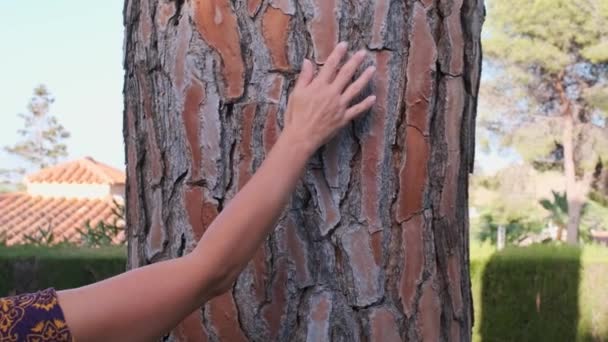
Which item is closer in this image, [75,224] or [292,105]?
[292,105]

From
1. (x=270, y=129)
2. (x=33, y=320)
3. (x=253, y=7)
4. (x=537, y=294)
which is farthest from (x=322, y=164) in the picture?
(x=537, y=294)

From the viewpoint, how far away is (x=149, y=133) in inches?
76.4

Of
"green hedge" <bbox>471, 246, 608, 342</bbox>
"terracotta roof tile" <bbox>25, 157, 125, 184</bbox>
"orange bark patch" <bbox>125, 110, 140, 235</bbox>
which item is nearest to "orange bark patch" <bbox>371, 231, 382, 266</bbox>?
"orange bark patch" <bbox>125, 110, 140, 235</bbox>

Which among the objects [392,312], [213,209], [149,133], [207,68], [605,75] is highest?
[605,75]

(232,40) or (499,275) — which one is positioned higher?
(232,40)

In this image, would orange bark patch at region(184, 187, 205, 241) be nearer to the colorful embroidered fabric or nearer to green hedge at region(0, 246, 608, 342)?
the colorful embroidered fabric

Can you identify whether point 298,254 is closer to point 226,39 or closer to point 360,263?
point 360,263

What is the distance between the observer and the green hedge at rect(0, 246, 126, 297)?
25.1 feet

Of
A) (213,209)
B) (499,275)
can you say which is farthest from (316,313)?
(499,275)

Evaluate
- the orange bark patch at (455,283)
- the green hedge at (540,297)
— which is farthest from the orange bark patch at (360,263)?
the green hedge at (540,297)

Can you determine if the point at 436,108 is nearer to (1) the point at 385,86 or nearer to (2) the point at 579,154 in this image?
(1) the point at 385,86

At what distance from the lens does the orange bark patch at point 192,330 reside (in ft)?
6.01

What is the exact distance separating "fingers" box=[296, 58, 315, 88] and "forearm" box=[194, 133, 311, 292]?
0.66 ft

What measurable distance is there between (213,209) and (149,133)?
0.26m
